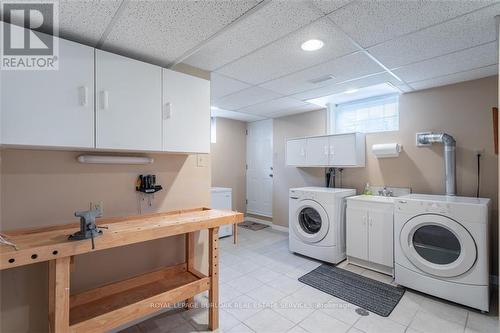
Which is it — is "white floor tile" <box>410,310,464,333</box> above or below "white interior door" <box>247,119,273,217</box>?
below

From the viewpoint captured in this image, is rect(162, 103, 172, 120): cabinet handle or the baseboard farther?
the baseboard

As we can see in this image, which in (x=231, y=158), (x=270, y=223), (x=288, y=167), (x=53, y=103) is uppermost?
(x=53, y=103)

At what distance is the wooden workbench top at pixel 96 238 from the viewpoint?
1.26 metres

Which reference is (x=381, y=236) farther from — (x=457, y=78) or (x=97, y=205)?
(x=97, y=205)

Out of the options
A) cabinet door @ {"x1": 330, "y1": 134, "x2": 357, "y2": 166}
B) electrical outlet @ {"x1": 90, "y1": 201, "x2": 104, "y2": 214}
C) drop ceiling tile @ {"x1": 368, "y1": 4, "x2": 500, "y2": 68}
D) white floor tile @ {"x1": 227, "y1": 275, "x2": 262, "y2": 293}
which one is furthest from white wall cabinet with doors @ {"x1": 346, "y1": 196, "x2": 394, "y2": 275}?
electrical outlet @ {"x1": 90, "y1": 201, "x2": 104, "y2": 214}

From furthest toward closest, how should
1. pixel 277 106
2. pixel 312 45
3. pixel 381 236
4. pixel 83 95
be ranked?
pixel 277 106 → pixel 381 236 → pixel 312 45 → pixel 83 95

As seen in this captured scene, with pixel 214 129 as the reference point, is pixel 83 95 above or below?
below

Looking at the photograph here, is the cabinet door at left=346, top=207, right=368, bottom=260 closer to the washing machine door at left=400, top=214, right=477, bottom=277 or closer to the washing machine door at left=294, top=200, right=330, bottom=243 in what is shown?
the washing machine door at left=294, top=200, right=330, bottom=243

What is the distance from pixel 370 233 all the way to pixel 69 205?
3.14m

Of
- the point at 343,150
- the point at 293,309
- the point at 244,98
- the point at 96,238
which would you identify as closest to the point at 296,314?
the point at 293,309

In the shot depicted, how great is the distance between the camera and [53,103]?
1.49 meters

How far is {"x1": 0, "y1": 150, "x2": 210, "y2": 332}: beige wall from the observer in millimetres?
1586

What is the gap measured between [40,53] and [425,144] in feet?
12.7

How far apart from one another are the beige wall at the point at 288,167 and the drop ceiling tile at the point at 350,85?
92 centimetres
